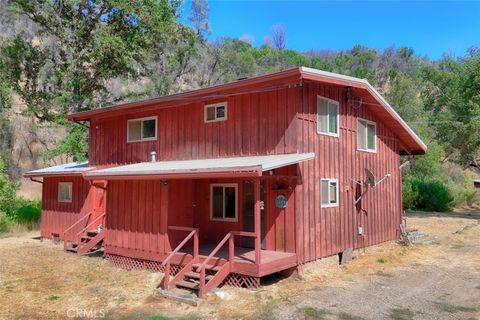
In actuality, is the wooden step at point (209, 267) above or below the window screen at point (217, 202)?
below

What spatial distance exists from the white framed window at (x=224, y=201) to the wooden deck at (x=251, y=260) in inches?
43.7

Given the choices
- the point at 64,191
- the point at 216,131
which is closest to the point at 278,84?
the point at 216,131

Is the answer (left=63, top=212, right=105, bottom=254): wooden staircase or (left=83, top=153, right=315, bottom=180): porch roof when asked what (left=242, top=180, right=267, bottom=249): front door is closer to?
(left=83, top=153, right=315, bottom=180): porch roof

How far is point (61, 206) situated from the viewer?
643 inches

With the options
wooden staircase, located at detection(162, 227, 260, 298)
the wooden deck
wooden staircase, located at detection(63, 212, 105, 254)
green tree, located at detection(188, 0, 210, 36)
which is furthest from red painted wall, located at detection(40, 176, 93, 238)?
green tree, located at detection(188, 0, 210, 36)

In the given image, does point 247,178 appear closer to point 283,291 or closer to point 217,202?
point 217,202

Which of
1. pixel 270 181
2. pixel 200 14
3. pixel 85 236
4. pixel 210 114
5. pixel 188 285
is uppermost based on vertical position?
pixel 200 14

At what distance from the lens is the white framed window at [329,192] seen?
11.3 meters

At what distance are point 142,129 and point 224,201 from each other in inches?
165

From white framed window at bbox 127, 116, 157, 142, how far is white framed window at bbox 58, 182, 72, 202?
12.5 ft

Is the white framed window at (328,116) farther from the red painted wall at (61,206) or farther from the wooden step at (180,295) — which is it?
the red painted wall at (61,206)

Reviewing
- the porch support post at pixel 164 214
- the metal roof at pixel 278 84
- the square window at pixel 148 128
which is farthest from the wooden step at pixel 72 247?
the porch support post at pixel 164 214

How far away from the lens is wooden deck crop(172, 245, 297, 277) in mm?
9016

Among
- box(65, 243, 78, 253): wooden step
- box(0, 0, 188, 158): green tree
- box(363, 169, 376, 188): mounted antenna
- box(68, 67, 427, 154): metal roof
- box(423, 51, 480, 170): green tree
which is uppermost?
box(0, 0, 188, 158): green tree
